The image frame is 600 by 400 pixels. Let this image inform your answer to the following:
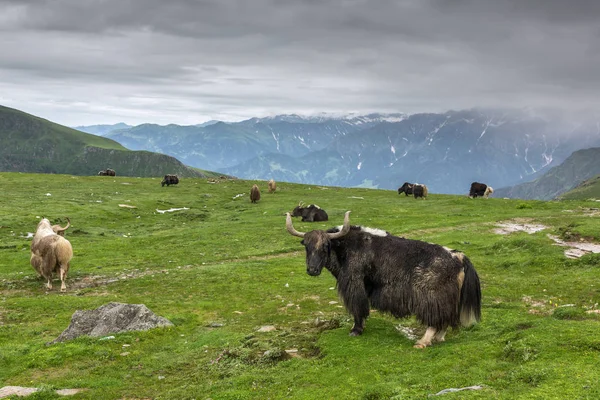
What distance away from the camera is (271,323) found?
1420cm

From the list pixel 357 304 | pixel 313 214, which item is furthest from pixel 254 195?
pixel 357 304

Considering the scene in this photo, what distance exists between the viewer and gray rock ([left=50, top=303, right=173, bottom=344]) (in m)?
13.0

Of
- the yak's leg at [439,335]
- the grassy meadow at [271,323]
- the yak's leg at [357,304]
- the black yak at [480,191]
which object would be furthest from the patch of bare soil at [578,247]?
the black yak at [480,191]

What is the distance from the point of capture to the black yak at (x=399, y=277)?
1034cm

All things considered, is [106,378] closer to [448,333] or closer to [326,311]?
[326,311]

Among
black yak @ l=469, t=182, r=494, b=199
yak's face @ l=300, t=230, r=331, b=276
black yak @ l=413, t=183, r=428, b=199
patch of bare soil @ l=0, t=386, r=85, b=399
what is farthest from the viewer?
black yak @ l=469, t=182, r=494, b=199

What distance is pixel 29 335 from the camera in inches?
537

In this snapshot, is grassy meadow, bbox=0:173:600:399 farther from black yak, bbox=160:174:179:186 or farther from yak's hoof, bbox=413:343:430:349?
black yak, bbox=160:174:179:186

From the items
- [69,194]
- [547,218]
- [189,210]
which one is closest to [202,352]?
[547,218]

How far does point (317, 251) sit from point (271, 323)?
3.93 m

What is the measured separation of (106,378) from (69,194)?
47050 mm

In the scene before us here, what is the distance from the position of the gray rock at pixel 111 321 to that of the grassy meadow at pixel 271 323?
1.90 ft

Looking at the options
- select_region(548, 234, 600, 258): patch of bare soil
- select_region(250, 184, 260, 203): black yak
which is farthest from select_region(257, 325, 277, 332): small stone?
select_region(250, 184, 260, 203): black yak

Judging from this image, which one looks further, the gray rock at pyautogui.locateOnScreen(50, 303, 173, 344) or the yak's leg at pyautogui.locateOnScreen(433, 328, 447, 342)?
the gray rock at pyautogui.locateOnScreen(50, 303, 173, 344)
